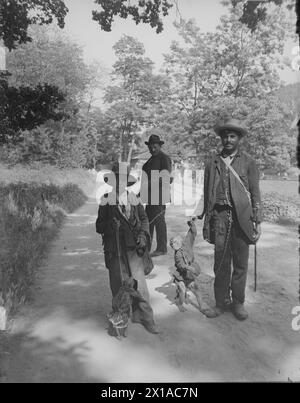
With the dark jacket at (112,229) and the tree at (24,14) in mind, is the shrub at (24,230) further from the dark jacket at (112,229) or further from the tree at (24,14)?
the tree at (24,14)

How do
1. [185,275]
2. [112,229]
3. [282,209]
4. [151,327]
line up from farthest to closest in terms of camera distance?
[282,209], [185,275], [112,229], [151,327]

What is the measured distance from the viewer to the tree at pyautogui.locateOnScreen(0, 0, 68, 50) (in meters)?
6.50

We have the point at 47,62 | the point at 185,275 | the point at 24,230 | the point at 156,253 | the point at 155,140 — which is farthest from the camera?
the point at 47,62

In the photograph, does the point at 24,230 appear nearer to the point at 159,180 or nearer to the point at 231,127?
the point at 159,180

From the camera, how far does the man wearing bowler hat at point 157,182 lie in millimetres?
7156

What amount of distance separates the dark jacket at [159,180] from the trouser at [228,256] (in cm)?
251

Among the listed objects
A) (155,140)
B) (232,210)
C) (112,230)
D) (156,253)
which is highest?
(155,140)

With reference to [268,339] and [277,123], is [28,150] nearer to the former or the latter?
[277,123]

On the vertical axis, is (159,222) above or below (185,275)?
above

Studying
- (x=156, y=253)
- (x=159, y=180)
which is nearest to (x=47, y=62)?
(x=159, y=180)

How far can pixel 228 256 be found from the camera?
15.5ft

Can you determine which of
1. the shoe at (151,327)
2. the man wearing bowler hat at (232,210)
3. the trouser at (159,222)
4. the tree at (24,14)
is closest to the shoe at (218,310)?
the man wearing bowler hat at (232,210)

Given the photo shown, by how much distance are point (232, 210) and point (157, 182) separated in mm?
2761

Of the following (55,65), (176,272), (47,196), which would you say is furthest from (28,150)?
(176,272)
